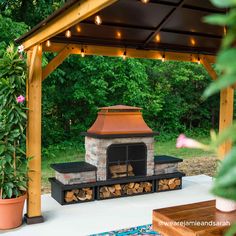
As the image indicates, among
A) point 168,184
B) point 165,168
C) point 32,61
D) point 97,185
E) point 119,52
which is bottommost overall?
point 168,184

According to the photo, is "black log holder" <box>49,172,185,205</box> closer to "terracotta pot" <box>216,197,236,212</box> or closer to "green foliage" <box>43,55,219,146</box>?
"terracotta pot" <box>216,197,236,212</box>

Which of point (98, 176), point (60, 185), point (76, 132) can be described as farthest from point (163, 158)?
point (76, 132)

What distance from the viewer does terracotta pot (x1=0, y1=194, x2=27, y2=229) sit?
4207 millimetres

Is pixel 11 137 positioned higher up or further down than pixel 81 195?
higher up

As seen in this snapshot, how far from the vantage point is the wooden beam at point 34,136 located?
4535 mm

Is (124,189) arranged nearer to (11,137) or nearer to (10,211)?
(10,211)

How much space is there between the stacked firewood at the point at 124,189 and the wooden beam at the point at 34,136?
4.64ft

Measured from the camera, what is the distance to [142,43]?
552cm

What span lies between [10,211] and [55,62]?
83.2 inches

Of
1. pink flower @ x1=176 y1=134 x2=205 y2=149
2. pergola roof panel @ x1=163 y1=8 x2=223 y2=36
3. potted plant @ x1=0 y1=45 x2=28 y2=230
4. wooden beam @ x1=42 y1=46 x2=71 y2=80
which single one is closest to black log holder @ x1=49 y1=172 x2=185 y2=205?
potted plant @ x1=0 y1=45 x2=28 y2=230

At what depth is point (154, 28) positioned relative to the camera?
5059 mm

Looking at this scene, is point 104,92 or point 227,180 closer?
point 227,180

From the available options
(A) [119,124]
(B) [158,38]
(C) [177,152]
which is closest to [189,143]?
(B) [158,38]

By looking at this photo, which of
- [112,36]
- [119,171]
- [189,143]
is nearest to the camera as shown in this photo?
[189,143]
